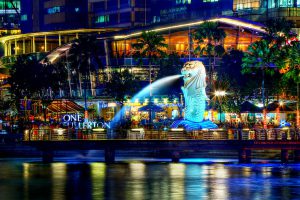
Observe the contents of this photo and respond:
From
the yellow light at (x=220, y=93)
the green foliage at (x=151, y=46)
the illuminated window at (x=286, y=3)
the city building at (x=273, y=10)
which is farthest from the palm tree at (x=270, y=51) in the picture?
Result: the illuminated window at (x=286, y=3)

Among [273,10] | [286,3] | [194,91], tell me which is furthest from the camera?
[286,3]

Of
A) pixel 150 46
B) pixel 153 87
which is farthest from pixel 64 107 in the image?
pixel 150 46

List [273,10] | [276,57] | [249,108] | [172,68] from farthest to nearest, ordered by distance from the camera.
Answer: [273,10]
[172,68]
[249,108]
[276,57]

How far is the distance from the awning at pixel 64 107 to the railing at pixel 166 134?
46.7 meters

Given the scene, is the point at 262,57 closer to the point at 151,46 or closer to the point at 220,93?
the point at 220,93

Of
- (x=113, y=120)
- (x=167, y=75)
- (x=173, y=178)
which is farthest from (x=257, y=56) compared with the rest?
(x=173, y=178)

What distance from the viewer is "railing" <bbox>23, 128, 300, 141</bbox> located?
96188 millimetres

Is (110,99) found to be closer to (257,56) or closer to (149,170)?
(257,56)

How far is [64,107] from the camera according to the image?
497 feet

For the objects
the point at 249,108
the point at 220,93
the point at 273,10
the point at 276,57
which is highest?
the point at 273,10

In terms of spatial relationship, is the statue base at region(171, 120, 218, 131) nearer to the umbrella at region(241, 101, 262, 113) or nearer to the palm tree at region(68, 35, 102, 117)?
the umbrella at region(241, 101, 262, 113)

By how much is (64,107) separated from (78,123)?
50.5 feet

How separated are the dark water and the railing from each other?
2.86 metres

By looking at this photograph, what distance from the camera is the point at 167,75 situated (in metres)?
144
